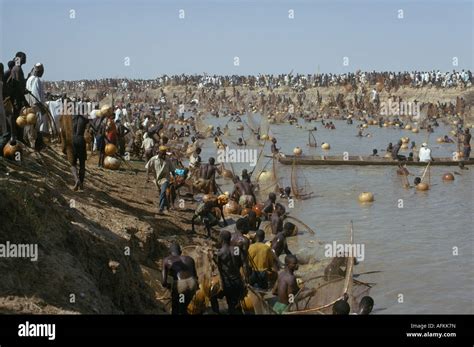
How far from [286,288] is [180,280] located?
6.22ft

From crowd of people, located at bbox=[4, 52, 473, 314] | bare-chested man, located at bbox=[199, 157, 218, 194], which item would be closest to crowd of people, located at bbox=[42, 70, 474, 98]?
crowd of people, located at bbox=[4, 52, 473, 314]

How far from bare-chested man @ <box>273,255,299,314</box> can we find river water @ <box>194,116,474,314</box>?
2.37m

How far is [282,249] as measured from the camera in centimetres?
1190

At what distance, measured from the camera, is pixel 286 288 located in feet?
31.2

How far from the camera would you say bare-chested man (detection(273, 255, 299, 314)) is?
9.45m

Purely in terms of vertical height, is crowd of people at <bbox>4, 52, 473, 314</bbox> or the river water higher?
crowd of people at <bbox>4, 52, 473, 314</bbox>

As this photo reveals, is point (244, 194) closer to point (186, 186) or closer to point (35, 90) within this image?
point (186, 186)

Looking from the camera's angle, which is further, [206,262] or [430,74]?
[430,74]

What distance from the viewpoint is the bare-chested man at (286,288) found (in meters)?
9.45

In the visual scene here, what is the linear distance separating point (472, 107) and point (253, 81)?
117 feet

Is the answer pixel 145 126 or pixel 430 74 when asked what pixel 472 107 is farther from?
pixel 145 126

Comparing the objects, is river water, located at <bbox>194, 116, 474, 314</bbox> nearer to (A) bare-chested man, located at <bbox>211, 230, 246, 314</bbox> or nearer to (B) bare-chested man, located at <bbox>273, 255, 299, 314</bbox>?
(B) bare-chested man, located at <bbox>273, 255, 299, 314</bbox>

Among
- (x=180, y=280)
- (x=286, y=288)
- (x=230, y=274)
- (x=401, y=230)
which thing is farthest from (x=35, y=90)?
(x=401, y=230)
